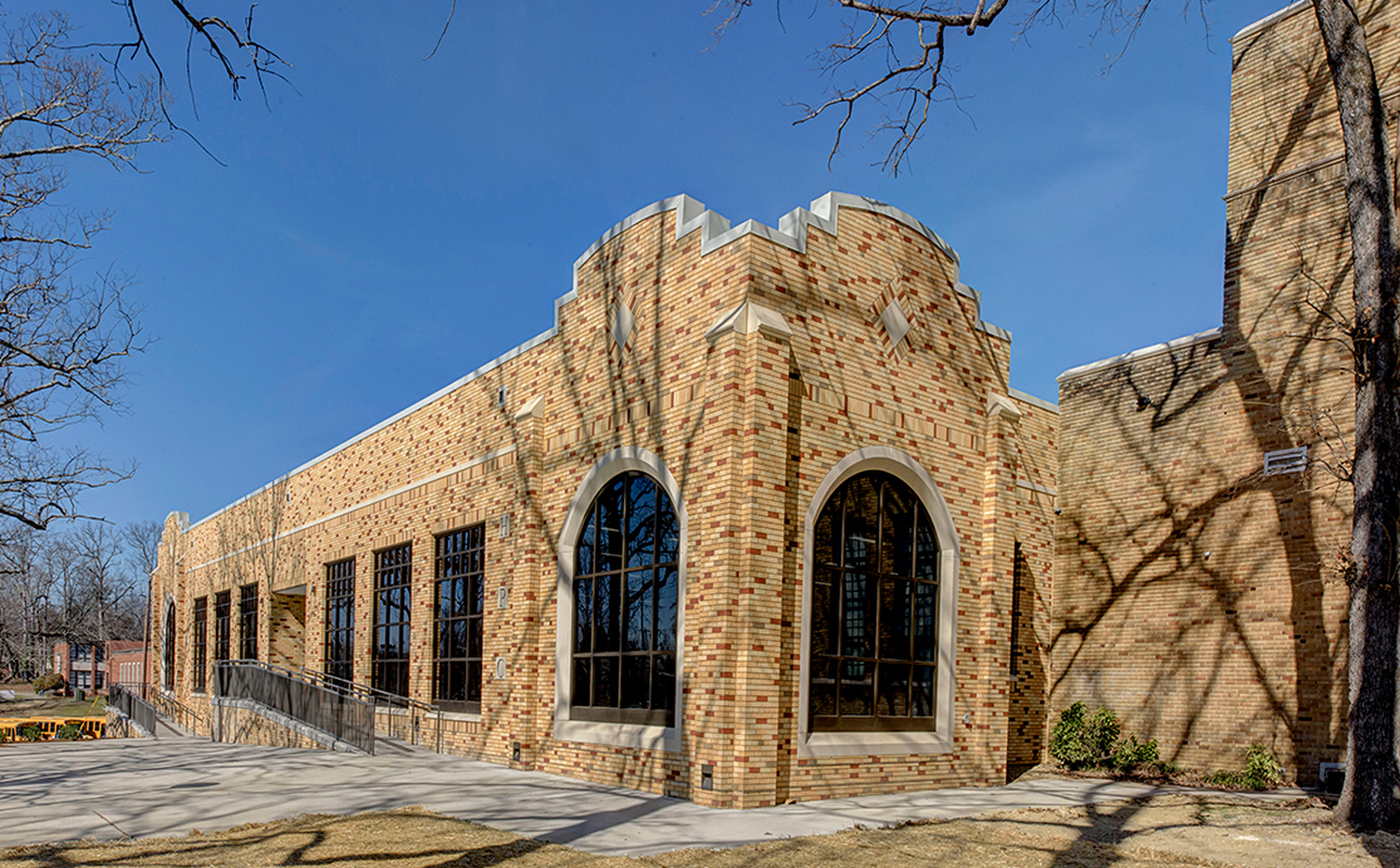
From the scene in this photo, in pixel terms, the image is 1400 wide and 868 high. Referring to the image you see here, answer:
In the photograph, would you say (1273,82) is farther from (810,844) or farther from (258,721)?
(258,721)

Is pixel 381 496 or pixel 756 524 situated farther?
pixel 381 496

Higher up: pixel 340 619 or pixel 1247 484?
pixel 1247 484

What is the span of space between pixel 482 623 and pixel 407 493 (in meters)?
4.82

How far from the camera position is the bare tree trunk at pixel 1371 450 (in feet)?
33.7

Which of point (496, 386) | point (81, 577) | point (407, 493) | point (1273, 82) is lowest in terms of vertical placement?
point (81, 577)

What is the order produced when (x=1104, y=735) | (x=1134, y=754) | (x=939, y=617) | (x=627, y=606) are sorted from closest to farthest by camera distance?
(x=627, y=606) < (x=939, y=617) < (x=1134, y=754) < (x=1104, y=735)

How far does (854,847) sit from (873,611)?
15.2 feet

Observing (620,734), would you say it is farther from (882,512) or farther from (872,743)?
(882,512)

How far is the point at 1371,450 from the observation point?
10.7 meters

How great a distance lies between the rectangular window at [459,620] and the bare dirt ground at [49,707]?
44.3 metres

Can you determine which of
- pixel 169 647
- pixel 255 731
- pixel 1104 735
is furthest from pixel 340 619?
pixel 169 647

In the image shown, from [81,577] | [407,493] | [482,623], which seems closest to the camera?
[482,623]

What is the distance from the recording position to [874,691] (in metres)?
12.8

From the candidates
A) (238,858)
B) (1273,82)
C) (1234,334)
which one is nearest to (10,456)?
(238,858)
